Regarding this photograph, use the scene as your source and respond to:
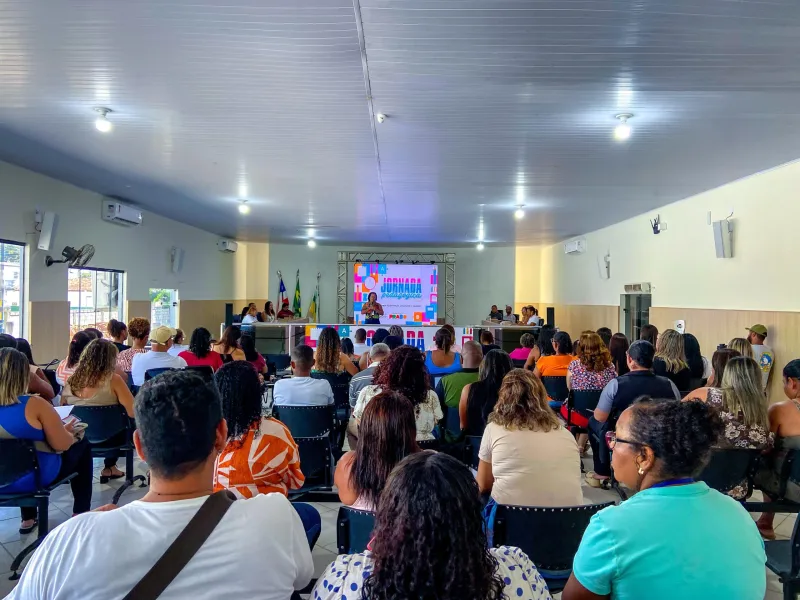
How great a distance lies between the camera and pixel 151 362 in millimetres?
4719

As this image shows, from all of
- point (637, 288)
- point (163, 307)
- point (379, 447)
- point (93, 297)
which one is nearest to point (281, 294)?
point (163, 307)

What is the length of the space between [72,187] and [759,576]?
349 inches

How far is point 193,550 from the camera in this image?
114 cm

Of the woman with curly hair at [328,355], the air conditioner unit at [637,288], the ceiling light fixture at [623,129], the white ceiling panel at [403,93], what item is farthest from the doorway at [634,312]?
the woman with curly hair at [328,355]

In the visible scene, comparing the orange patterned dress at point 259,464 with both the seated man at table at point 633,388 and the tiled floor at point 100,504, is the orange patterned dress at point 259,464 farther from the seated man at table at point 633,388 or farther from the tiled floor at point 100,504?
the seated man at table at point 633,388

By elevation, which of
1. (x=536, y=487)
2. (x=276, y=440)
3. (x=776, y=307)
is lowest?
(x=536, y=487)

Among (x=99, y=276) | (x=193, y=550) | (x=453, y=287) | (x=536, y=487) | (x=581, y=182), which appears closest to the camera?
(x=193, y=550)

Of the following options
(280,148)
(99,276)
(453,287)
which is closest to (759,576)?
(280,148)

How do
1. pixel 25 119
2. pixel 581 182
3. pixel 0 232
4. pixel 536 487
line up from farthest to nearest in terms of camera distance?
pixel 581 182 < pixel 0 232 < pixel 25 119 < pixel 536 487

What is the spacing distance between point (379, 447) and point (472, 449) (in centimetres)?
158

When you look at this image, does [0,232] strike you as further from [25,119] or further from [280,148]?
[280,148]

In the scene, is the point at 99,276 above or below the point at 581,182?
below

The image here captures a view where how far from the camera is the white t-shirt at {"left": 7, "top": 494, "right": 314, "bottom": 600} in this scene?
1.12 m

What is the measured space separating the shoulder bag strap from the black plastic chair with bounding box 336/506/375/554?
2.35 ft
